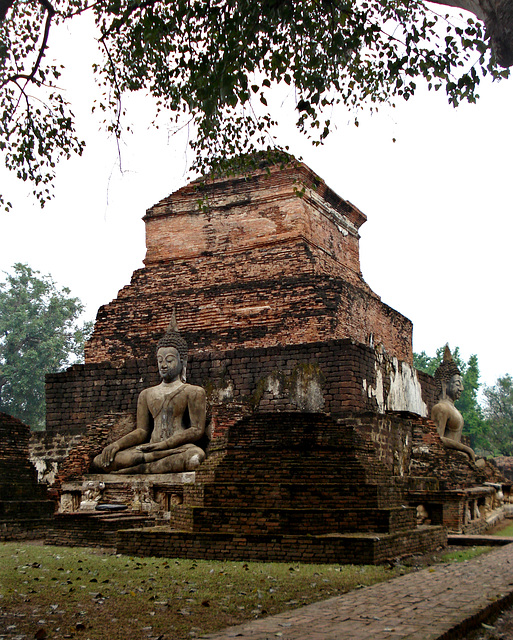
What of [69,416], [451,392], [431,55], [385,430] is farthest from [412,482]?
[69,416]

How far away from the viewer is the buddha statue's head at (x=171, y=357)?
13.4 meters

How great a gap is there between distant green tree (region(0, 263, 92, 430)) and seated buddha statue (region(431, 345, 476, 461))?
20.8m

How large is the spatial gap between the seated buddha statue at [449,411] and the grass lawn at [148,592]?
255 inches

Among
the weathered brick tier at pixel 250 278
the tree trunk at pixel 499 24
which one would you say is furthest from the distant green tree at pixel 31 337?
the tree trunk at pixel 499 24

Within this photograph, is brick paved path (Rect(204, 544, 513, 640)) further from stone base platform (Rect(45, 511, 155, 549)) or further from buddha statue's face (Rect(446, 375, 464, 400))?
buddha statue's face (Rect(446, 375, 464, 400))

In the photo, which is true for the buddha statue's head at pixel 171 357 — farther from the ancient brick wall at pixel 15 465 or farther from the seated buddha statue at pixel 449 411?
the seated buddha statue at pixel 449 411

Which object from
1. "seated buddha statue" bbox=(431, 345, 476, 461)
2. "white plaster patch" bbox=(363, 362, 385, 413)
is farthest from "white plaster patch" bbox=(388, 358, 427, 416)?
"seated buddha statue" bbox=(431, 345, 476, 461)

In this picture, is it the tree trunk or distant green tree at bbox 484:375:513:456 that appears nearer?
the tree trunk

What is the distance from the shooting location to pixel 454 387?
1534cm

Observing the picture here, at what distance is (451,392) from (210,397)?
4861mm

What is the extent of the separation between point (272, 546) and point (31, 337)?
2727 centimetres

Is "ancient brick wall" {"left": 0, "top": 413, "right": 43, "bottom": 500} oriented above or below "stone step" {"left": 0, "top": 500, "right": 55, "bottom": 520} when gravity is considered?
above

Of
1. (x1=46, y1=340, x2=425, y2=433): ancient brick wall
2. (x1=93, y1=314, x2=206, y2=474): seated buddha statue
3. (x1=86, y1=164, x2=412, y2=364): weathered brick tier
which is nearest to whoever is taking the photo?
(x1=93, y1=314, x2=206, y2=474): seated buddha statue

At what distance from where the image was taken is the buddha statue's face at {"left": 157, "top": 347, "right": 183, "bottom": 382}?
1336cm
